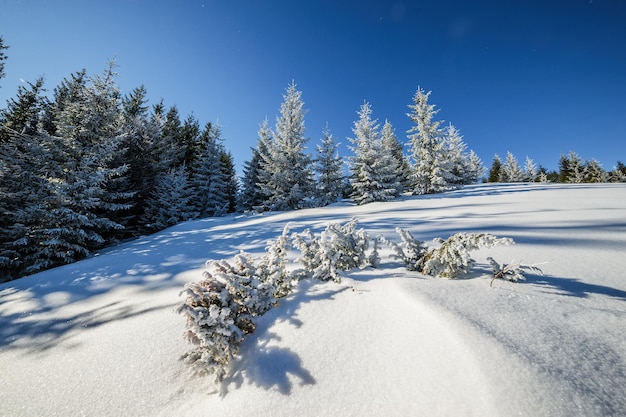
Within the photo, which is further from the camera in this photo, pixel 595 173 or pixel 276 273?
pixel 595 173

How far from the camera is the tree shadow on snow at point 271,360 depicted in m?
1.67

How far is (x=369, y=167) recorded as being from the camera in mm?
14766

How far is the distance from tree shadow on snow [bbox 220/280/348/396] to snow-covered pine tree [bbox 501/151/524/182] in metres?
48.6

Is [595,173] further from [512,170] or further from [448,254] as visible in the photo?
[448,254]

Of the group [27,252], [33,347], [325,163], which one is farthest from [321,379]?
[325,163]

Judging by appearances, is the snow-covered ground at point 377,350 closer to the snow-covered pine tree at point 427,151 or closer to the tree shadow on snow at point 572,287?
the tree shadow on snow at point 572,287

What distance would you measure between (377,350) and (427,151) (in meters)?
19.9

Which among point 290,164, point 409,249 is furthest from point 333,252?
point 290,164

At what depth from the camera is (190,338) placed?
1.92 metres

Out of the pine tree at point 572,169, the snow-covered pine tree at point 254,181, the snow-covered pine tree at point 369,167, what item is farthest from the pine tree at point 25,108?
the pine tree at point 572,169

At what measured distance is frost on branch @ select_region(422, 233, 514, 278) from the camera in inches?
92.7

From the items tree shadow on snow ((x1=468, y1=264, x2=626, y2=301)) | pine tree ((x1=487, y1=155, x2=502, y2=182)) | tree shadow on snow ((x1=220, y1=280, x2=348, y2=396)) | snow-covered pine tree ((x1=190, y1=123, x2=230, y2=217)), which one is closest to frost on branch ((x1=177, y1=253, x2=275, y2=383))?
tree shadow on snow ((x1=220, y1=280, x2=348, y2=396))

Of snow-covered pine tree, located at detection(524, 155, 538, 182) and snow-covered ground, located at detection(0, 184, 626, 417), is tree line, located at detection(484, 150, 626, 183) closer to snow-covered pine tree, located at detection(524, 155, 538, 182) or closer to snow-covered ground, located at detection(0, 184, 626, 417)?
snow-covered pine tree, located at detection(524, 155, 538, 182)

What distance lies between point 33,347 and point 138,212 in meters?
13.9
